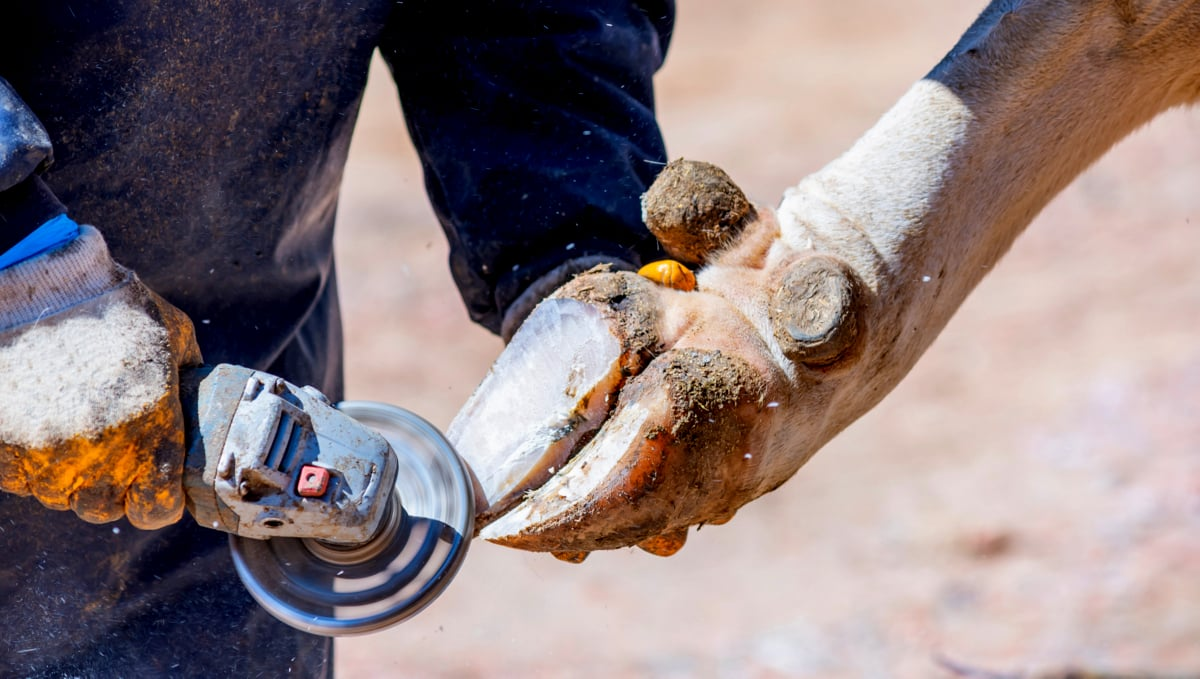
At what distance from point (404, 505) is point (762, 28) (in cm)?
838

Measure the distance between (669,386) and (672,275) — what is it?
0.69 ft

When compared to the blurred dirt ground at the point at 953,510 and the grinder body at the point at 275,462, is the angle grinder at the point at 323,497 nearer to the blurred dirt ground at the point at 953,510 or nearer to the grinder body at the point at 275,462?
the grinder body at the point at 275,462

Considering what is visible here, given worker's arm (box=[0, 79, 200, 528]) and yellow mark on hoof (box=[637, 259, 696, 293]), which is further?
yellow mark on hoof (box=[637, 259, 696, 293])

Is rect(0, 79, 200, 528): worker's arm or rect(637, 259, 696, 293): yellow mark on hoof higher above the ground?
rect(637, 259, 696, 293): yellow mark on hoof

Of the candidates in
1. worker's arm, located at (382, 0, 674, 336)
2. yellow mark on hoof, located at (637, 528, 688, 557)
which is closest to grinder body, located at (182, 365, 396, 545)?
yellow mark on hoof, located at (637, 528, 688, 557)

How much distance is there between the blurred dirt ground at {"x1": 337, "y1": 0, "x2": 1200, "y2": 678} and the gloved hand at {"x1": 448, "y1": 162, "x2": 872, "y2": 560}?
176 cm

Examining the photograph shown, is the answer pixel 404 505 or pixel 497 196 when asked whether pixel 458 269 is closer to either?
pixel 497 196

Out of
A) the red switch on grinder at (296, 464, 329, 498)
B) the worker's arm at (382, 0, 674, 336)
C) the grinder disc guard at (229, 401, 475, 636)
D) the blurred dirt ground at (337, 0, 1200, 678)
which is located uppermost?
the worker's arm at (382, 0, 674, 336)

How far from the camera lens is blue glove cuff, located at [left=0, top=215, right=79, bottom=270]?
47.4 inches

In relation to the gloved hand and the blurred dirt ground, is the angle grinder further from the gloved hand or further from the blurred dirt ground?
the blurred dirt ground

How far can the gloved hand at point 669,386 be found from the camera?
1378 mm

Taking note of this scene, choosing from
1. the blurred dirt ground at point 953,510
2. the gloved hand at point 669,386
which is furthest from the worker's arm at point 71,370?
the blurred dirt ground at point 953,510

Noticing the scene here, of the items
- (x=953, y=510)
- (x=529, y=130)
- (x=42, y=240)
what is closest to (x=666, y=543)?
(x=529, y=130)

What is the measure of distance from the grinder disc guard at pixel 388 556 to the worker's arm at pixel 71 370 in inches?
7.5
